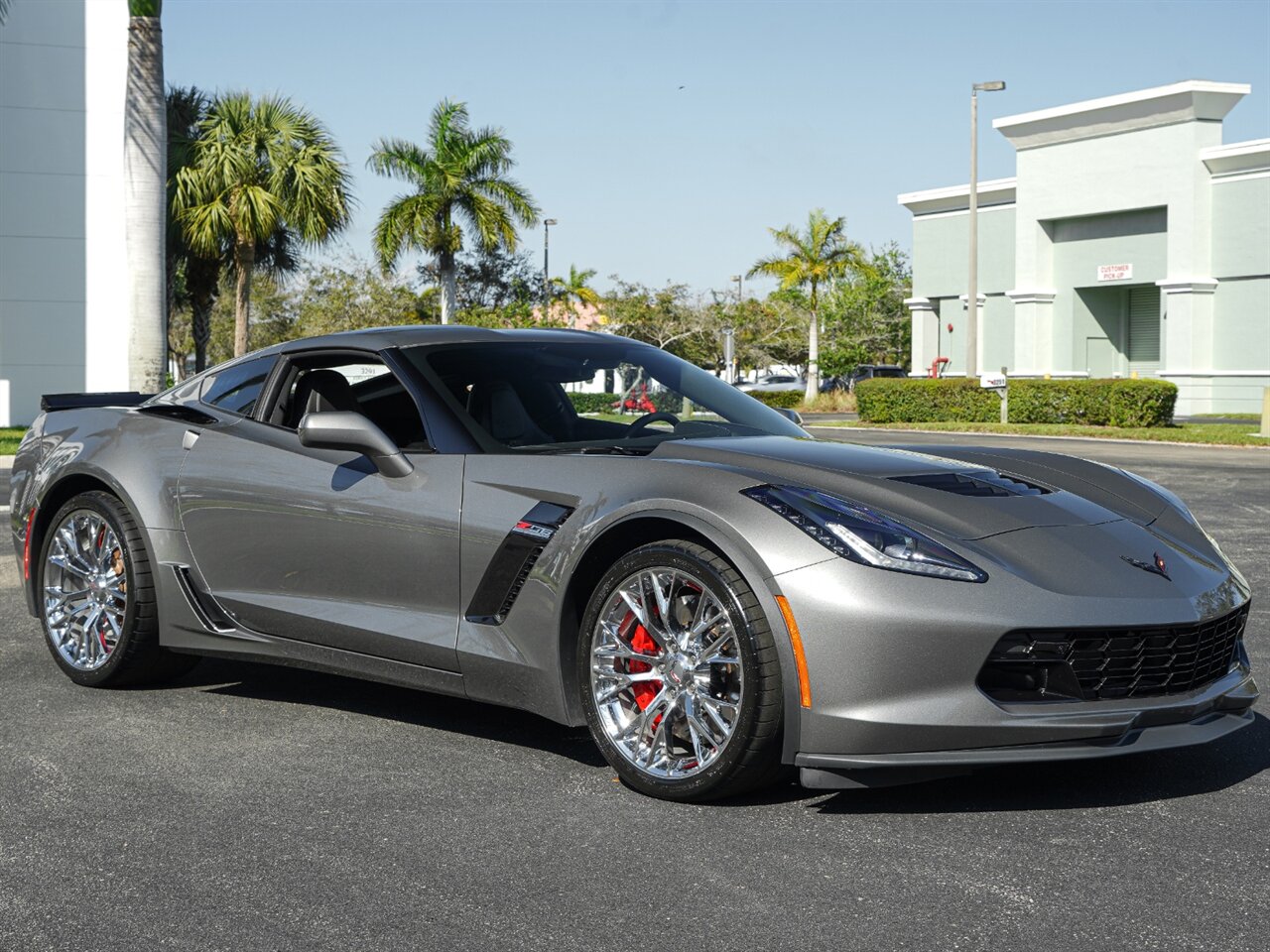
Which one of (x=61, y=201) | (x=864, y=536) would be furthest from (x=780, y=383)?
(x=864, y=536)

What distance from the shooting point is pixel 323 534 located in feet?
16.8

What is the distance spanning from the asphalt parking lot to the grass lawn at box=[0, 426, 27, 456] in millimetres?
14789

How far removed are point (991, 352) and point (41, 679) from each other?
46.8 metres

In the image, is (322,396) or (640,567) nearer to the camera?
(640,567)

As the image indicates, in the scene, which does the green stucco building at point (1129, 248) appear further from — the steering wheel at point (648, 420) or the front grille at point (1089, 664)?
the front grille at point (1089, 664)

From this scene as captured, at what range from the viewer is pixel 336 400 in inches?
221

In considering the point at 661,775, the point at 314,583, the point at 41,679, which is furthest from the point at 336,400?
the point at 661,775

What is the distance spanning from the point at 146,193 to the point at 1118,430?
18320 mm

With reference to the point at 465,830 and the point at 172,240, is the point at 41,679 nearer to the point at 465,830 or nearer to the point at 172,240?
the point at 465,830

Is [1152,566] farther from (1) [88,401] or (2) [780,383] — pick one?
(2) [780,383]

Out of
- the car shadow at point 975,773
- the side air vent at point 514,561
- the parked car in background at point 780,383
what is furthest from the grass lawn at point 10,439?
the parked car in background at point 780,383

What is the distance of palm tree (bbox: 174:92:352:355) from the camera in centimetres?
3222

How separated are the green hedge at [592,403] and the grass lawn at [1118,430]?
2145cm

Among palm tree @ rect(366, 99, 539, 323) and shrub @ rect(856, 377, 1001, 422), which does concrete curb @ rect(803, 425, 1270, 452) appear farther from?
palm tree @ rect(366, 99, 539, 323)
